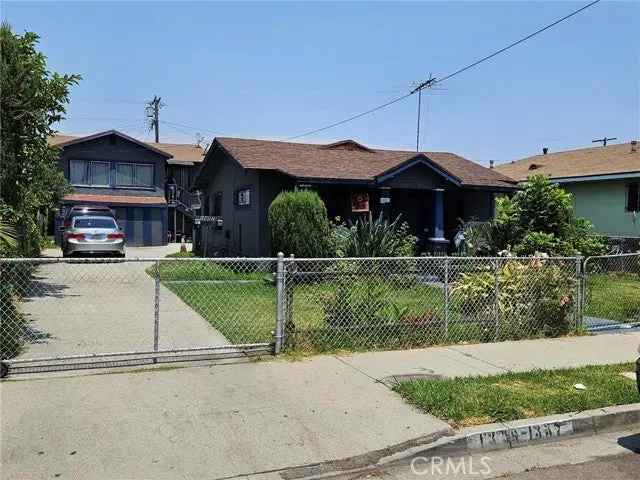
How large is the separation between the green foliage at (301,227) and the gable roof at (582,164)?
1213 cm

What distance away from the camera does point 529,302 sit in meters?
8.58

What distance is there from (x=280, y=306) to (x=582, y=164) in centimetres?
2121

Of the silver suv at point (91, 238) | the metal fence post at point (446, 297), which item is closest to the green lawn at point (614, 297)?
the metal fence post at point (446, 297)

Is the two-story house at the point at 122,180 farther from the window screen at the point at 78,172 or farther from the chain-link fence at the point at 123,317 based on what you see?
the chain-link fence at the point at 123,317

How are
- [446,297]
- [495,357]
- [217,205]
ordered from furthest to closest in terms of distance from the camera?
[217,205] → [446,297] → [495,357]

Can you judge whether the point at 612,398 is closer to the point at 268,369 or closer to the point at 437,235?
the point at 268,369

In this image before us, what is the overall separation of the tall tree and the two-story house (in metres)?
22.9

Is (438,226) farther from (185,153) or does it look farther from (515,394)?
(185,153)

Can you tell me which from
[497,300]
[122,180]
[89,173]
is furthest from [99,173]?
[497,300]

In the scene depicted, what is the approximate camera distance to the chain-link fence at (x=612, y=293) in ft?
31.8

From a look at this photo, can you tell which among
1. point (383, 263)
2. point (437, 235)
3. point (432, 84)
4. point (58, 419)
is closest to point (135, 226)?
point (432, 84)

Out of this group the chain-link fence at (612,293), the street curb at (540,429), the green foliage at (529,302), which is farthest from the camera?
the chain-link fence at (612,293)

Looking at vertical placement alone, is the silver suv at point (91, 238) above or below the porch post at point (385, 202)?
below

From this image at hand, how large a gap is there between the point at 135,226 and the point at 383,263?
27854 mm
